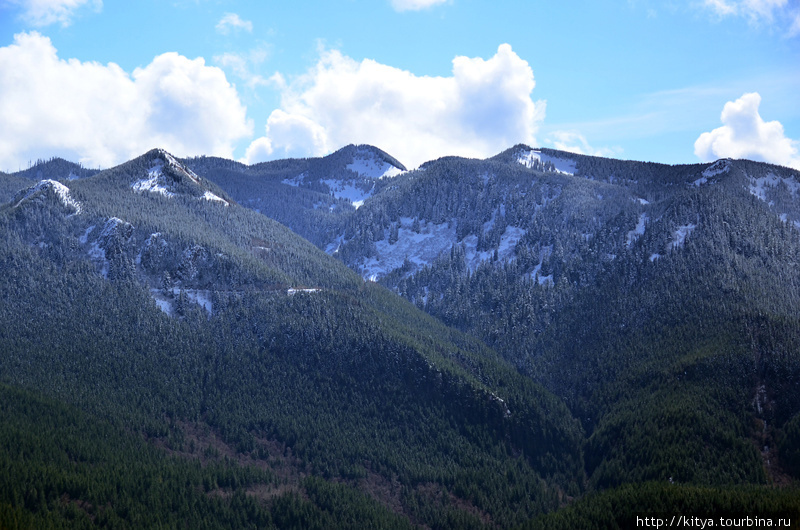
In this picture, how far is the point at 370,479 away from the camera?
192 metres

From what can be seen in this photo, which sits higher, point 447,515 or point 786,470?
point 786,470

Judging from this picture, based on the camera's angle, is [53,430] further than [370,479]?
No

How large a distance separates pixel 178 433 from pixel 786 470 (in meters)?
159

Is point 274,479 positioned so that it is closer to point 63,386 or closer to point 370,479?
point 370,479

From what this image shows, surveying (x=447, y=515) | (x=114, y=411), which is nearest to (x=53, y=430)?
(x=114, y=411)

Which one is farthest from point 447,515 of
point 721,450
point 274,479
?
point 721,450

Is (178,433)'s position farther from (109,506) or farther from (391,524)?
(391,524)

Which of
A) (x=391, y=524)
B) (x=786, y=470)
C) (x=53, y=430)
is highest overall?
(x=53, y=430)

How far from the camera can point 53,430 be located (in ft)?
543

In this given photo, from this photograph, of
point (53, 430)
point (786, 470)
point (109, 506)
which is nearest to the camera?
point (109, 506)

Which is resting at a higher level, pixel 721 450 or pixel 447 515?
pixel 721 450

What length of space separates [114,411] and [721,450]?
160m

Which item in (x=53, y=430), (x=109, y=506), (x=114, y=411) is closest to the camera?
(x=109, y=506)

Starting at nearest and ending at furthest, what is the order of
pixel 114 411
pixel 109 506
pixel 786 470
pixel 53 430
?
1. pixel 109 506
2. pixel 53 430
3. pixel 786 470
4. pixel 114 411
